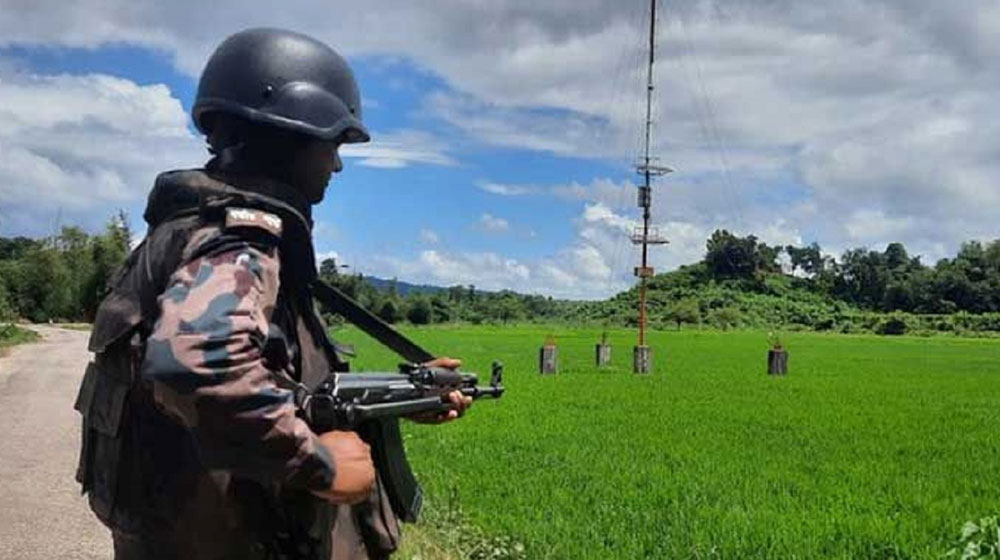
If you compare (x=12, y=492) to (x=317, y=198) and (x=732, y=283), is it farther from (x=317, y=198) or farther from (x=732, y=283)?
(x=732, y=283)

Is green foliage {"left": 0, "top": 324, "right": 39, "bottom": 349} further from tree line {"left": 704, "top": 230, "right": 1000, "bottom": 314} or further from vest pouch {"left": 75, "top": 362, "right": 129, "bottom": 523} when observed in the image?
tree line {"left": 704, "top": 230, "right": 1000, "bottom": 314}

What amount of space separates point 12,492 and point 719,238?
4489 inches

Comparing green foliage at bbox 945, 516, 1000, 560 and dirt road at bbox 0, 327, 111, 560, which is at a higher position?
green foliage at bbox 945, 516, 1000, 560

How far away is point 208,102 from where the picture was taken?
2.34 m

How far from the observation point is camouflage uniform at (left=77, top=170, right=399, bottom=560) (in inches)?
72.9

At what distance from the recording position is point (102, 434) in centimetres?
225

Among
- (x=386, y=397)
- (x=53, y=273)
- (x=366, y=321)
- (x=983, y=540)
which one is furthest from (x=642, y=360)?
(x=53, y=273)

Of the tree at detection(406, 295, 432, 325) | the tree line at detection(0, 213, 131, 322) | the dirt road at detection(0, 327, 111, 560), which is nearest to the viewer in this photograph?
the dirt road at detection(0, 327, 111, 560)

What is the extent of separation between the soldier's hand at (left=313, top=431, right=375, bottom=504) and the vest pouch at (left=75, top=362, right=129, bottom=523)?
0.48 metres

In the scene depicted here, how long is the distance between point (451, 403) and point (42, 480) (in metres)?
7.46

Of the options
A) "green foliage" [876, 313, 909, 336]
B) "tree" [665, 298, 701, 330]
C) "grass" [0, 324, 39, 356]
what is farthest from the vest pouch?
"tree" [665, 298, 701, 330]

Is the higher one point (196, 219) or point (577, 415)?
point (196, 219)

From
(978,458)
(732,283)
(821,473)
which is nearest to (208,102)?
(821,473)

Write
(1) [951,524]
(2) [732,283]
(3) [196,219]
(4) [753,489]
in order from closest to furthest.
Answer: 1. (3) [196,219]
2. (1) [951,524]
3. (4) [753,489]
4. (2) [732,283]
